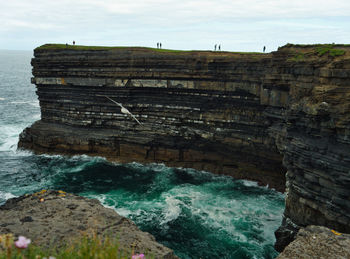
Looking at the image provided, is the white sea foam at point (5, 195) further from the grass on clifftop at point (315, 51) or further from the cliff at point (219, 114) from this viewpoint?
the grass on clifftop at point (315, 51)

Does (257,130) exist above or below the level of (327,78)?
below

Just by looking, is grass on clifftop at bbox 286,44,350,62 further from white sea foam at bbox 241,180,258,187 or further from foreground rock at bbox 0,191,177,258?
foreground rock at bbox 0,191,177,258

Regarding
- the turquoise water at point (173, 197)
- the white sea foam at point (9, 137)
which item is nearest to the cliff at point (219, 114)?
the turquoise water at point (173, 197)

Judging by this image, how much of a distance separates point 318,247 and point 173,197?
60.8 feet

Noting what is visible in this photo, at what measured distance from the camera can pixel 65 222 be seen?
9.38m

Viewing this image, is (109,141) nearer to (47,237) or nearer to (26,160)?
(26,160)

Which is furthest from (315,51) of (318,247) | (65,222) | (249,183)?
(65,222)

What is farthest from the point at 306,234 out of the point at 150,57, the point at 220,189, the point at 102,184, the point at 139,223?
→ the point at 150,57

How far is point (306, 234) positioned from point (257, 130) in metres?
20.2

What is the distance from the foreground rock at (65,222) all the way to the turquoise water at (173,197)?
1087 cm

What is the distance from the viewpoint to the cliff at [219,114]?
17.9 m

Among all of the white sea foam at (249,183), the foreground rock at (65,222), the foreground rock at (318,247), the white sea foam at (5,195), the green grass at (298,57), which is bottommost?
the white sea foam at (5,195)

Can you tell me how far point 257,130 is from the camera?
98.5 ft

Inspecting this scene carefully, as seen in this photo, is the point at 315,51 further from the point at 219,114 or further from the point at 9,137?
the point at 9,137
